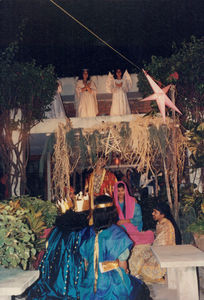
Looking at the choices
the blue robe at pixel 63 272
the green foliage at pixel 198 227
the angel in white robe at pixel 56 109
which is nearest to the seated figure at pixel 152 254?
the green foliage at pixel 198 227

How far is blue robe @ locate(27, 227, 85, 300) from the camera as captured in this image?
3.48 meters

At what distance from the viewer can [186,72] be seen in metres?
8.02

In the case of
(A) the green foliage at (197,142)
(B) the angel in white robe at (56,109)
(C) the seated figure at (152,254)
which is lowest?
(C) the seated figure at (152,254)

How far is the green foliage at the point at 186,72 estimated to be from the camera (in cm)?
779

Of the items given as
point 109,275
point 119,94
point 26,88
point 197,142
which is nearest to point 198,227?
point 197,142

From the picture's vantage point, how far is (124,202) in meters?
6.42

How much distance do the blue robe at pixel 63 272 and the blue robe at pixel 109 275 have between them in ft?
0.40

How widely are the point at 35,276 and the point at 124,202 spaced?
3.83m

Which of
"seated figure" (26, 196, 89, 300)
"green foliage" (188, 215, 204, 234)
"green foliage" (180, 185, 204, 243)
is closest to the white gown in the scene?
"green foliage" (180, 185, 204, 243)

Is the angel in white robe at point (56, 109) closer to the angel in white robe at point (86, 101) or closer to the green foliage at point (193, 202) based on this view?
the angel in white robe at point (86, 101)

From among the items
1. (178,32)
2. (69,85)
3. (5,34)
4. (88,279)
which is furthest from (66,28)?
(88,279)

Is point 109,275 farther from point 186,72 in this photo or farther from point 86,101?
point 86,101

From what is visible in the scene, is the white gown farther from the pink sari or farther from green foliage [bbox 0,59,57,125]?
the pink sari

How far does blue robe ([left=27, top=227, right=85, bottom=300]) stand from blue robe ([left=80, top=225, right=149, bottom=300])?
12 centimetres
